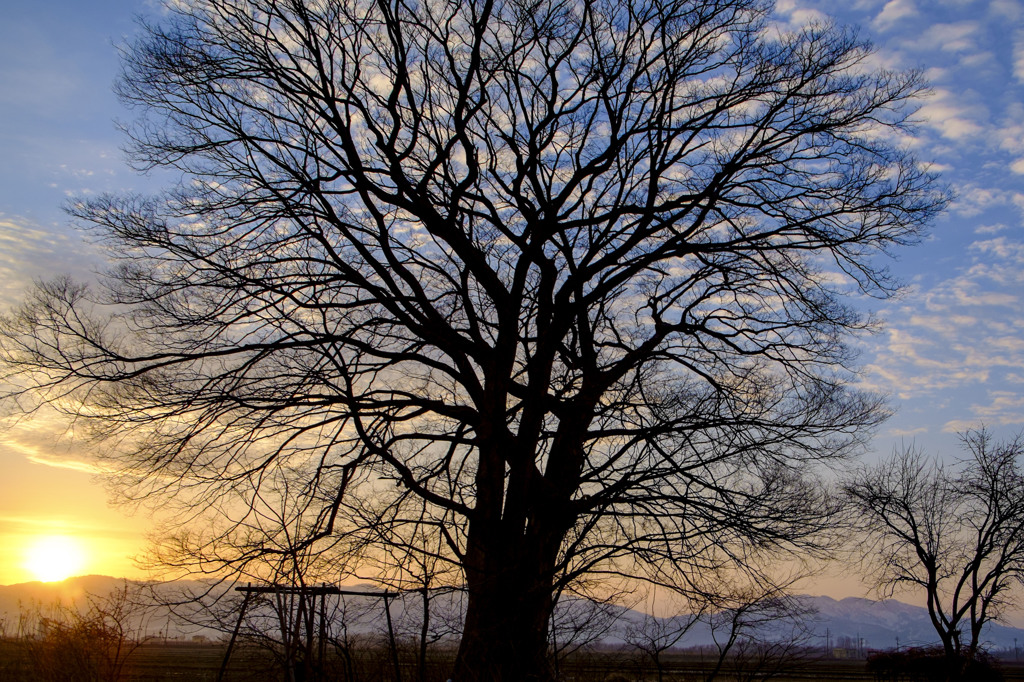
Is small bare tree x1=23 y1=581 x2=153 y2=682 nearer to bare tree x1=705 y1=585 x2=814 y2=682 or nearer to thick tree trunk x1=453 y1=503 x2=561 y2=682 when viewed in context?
thick tree trunk x1=453 y1=503 x2=561 y2=682

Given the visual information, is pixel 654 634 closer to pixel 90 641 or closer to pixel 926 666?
pixel 90 641

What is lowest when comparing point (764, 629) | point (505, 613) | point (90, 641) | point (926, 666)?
point (926, 666)

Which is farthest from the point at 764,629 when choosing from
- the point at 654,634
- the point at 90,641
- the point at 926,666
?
the point at 926,666

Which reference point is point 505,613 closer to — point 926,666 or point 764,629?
point 764,629

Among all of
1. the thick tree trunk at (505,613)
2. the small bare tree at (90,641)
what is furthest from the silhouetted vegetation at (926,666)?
the small bare tree at (90,641)

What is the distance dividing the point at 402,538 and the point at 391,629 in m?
1.46

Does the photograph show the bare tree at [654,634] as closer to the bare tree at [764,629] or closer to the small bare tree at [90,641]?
the bare tree at [764,629]

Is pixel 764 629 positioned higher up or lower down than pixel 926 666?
higher up

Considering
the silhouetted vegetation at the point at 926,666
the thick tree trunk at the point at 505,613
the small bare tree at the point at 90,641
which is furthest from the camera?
the silhouetted vegetation at the point at 926,666

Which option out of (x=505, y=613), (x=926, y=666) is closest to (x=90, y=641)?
(x=505, y=613)

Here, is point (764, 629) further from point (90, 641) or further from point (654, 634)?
point (90, 641)

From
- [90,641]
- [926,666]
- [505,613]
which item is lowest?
[926,666]

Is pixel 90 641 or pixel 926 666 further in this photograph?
pixel 926 666

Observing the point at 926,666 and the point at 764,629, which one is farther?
the point at 926,666
